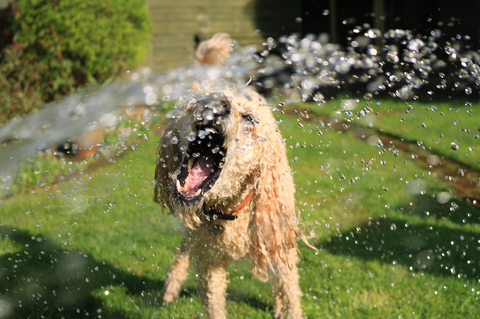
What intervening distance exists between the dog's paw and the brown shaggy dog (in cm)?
48

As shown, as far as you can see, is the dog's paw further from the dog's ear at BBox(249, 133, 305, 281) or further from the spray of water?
the spray of water

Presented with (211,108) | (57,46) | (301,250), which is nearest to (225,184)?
(211,108)

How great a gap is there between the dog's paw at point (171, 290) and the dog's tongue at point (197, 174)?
1.42m

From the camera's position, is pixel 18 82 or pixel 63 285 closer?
pixel 63 285

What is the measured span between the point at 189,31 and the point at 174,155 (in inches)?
Result: 354

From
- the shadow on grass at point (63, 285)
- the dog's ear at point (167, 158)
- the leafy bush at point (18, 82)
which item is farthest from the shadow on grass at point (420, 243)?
the leafy bush at point (18, 82)

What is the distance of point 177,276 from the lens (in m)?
3.11

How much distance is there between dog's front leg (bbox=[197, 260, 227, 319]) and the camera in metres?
2.57

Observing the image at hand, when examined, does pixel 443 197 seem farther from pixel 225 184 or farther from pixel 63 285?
pixel 63 285

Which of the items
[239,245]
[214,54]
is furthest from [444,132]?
[239,245]

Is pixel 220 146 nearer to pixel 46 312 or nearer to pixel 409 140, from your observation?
pixel 46 312

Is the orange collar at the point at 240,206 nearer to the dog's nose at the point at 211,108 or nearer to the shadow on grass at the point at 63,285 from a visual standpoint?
the dog's nose at the point at 211,108

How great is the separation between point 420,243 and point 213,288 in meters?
2.17

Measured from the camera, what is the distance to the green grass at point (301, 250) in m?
2.93
